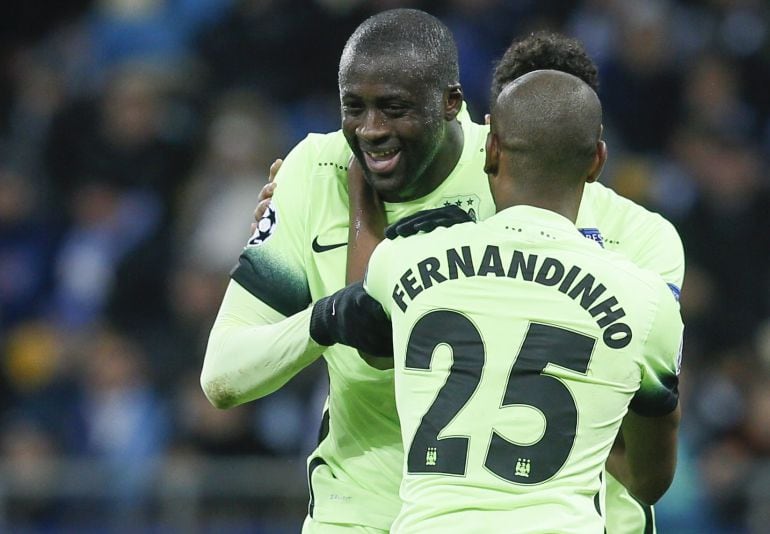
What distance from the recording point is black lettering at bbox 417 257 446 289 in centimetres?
311

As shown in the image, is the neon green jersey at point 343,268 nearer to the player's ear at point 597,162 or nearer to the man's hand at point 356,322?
the man's hand at point 356,322

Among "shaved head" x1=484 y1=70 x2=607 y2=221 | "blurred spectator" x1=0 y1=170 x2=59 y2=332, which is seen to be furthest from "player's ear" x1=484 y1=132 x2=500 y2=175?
"blurred spectator" x1=0 y1=170 x2=59 y2=332

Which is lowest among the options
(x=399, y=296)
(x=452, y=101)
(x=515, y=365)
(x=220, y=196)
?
(x=515, y=365)

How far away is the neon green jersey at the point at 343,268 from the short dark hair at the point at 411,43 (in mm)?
294

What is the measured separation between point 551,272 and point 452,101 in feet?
3.00

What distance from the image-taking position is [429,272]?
123 inches

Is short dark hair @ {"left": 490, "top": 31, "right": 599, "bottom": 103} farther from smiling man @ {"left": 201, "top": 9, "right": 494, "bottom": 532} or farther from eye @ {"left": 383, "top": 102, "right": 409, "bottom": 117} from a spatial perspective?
eye @ {"left": 383, "top": 102, "right": 409, "bottom": 117}

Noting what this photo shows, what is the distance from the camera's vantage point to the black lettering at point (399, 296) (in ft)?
10.3

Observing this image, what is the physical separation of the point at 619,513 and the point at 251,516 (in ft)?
11.7

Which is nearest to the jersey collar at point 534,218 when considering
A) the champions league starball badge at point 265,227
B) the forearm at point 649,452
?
the forearm at point 649,452

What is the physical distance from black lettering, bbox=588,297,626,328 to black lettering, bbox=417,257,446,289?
314 millimetres

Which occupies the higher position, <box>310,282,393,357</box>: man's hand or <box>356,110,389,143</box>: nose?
<box>356,110,389,143</box>: nose

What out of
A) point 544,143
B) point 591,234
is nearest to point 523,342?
point 544,143

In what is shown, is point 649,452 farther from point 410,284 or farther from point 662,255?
point 410,284
